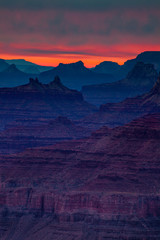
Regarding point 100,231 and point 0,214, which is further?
point 0,214

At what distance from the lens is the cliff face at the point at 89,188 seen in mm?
129250

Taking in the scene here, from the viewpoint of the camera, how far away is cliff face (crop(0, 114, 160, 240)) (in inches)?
5089

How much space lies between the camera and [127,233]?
12588cm

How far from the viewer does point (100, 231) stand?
127312 millimetres

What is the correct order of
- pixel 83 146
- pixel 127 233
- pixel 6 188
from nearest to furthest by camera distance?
pixel 127 233 < pixel 6 188 < pixel 83 146

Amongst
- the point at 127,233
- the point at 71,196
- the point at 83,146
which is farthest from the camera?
the point at 83,146

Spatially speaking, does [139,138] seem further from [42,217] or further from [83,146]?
[42,217]

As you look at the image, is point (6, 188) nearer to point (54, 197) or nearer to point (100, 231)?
point (54, 197)

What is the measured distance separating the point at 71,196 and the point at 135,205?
9.24m

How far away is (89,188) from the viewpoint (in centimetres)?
13762

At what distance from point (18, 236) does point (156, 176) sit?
66.6ft

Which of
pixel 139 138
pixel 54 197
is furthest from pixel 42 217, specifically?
pixel 139 138

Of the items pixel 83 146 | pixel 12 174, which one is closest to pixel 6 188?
pixel 12 174

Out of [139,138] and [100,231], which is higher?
[139,138]
